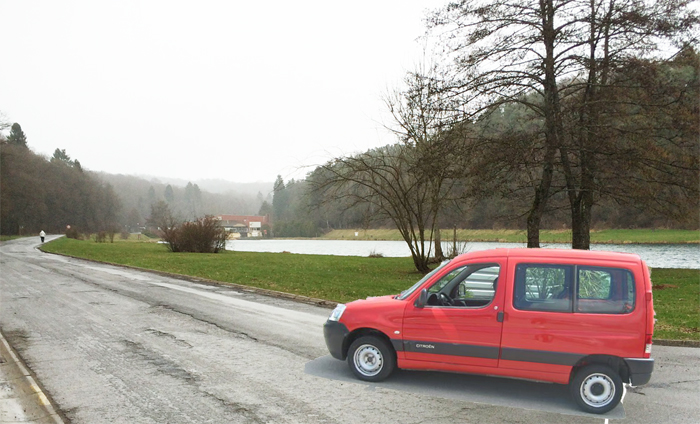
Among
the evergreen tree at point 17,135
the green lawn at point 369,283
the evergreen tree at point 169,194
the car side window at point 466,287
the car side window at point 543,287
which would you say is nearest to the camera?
the car side window at point 543,287

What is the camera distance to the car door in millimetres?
6211

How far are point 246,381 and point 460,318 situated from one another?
9.40 ft

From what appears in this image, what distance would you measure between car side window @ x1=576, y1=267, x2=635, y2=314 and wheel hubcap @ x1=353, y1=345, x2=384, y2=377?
2.54 meters

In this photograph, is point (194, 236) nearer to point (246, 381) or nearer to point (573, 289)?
point (246, 381)

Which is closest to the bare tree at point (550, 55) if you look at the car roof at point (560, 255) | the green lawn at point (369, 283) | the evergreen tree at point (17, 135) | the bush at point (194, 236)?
the green lawn at point (369, 283)

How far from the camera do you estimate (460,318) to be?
6348 mm

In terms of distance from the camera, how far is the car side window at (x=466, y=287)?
20.7ft

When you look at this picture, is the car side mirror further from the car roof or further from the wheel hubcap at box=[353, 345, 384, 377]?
the wheel hubcap at box=[353, 345, 384, 377]

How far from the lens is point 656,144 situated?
1884 centimetres

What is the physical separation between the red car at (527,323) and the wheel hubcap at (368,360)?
13mm

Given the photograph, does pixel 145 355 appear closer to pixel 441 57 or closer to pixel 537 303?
pixel 537 303

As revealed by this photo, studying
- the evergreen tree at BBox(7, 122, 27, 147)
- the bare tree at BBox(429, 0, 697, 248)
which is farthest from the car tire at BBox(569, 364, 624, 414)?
the evergreen tree at BBox(7, 122, 27, 147)

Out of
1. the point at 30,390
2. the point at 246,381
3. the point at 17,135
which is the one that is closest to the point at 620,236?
the point at 246,381

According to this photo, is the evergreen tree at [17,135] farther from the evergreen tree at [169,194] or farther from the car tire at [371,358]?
the car tire at [371,358]
